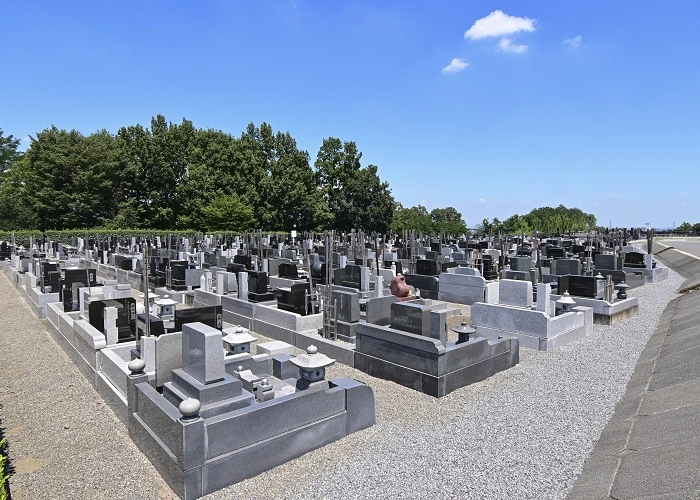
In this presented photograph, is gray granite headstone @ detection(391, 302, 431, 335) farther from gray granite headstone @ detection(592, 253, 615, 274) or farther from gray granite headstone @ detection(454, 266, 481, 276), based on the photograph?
gray granite headstone @ detection(592, 253, 615, 274)

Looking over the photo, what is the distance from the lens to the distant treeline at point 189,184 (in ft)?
152

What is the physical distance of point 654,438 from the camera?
202 inches

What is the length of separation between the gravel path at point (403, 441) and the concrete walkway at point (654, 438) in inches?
10.3

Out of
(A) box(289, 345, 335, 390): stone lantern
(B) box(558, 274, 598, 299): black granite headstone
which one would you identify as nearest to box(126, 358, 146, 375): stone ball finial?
(A) box(289, 345, 335, 390): stone lantern

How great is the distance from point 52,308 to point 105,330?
14.0 feet

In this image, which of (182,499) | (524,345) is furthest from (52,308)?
(524,345)

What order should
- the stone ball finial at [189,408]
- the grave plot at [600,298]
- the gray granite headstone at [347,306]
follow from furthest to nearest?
1. the grave plot at [600,298]
2. the gray granite headstone at [347,306]
3. the stone ball finial at [189,408]

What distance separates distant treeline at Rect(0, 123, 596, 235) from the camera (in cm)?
4647

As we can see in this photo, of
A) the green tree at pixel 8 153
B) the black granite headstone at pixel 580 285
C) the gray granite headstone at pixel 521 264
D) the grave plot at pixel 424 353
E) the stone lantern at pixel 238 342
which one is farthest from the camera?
the green tree at pixel 8 153

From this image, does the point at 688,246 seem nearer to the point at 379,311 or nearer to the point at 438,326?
the point at 379,311

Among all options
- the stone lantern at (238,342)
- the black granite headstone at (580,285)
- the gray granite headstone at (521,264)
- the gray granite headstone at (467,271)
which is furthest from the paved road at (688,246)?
the stone lantern at (238,342)

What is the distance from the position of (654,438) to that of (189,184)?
163 ft

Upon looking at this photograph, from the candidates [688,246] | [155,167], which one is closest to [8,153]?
[155,167]

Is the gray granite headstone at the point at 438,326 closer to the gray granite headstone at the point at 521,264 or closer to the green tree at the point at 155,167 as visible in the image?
the gray granite headstone at the point at 521,264
